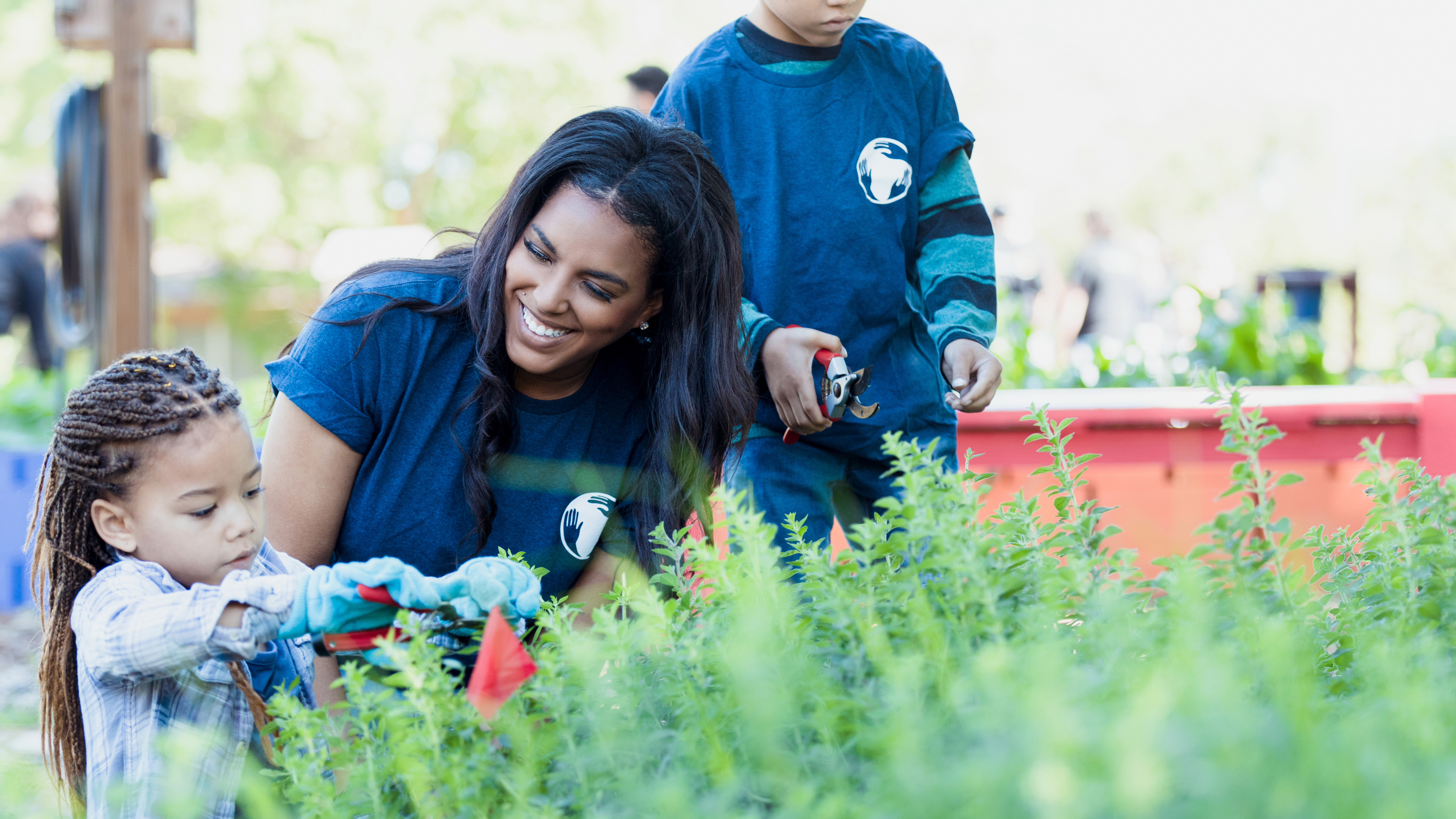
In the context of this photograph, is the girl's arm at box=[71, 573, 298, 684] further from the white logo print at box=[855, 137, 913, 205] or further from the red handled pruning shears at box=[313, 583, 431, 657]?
the white logo print at box=[855, 137, 913, 205]

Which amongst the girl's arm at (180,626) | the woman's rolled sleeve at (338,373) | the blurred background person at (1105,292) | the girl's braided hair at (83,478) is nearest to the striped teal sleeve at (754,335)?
the woman's rolled sleeve at (338,373)

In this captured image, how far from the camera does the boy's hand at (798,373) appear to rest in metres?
2.13

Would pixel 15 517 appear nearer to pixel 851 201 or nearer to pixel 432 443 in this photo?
pixel 432 443

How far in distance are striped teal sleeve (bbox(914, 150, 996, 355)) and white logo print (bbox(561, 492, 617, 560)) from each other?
714 mm

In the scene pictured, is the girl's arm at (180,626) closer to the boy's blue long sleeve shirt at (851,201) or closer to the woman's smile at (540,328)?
the woman's smile at (540,328)

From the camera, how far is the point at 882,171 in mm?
2414

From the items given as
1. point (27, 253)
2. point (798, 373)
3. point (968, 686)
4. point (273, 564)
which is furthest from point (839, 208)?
point (27, 253)

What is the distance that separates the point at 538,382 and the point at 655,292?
27 centimetres

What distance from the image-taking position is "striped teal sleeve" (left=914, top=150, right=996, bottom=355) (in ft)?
7.71

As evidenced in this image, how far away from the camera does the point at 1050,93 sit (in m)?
26.2

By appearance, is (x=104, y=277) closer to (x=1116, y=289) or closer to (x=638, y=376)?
(x=638, y=376)

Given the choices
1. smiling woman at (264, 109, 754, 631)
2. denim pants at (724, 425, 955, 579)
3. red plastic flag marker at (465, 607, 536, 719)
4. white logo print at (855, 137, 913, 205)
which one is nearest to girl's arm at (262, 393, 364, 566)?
smiling woman at (264, 109, 754, 631)

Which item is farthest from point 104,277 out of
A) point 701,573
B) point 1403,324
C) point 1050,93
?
point 1050,93

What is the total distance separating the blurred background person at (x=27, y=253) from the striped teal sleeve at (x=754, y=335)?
6.92 metres
